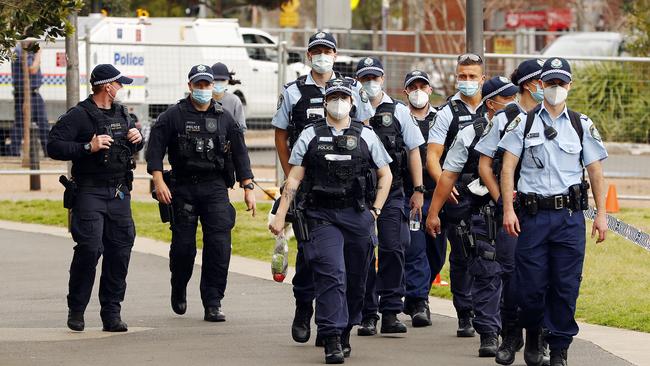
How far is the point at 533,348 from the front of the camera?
918 cm

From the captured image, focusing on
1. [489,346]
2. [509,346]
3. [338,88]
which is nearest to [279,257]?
[338,88]

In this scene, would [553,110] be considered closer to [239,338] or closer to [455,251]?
[455,251]

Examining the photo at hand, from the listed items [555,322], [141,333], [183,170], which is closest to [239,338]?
[141,333]

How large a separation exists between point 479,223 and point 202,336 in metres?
2.14

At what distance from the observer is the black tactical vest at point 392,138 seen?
10891mm

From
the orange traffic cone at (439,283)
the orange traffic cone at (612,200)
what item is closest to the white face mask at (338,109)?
the orange traffic cone at (439,283)

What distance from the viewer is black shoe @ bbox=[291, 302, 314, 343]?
10.2 m

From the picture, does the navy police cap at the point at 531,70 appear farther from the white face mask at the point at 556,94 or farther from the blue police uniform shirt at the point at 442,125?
the blue police uniform shirt at the point at 442,125

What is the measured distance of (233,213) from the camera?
11492 mm

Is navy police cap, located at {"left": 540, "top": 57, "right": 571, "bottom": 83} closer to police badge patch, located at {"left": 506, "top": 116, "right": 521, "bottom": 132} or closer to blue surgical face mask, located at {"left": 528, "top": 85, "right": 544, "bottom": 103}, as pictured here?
police badge patch, located at {"left": 506, "top": 116, "right": 521, "bottom": 132}

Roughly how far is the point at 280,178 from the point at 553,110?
10.1 meters

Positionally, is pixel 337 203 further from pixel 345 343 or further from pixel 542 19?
pixel 542 19

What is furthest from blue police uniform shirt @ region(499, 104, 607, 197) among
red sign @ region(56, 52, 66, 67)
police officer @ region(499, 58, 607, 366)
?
red sign @ region(56, 52, 66, 67)

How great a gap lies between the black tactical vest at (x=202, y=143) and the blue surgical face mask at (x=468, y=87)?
6.01ft
